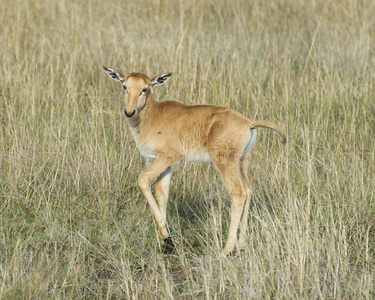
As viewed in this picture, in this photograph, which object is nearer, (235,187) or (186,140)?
(235,187)

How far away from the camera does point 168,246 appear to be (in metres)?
5.38

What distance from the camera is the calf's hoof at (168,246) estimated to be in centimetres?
532

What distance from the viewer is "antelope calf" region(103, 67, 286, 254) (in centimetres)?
530

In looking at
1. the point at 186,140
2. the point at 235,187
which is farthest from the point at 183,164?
the point at 235,187

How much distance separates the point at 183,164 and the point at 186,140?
1.00 metres

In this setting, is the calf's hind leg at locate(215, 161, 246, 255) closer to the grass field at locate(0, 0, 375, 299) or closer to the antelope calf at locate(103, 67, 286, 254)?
the antelope calf at locate(103, 67, 286, 254)

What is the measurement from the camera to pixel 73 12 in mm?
11180

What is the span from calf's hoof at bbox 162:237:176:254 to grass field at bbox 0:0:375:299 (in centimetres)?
9

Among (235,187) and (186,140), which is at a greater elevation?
(186,140)

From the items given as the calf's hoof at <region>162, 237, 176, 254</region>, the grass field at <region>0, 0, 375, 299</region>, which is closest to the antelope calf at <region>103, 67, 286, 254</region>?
the calf's hoof at <region>162, 237, 176, 254</region>

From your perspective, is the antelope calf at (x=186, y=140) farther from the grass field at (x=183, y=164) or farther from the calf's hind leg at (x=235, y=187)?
the grass field at (x=183, y=164)

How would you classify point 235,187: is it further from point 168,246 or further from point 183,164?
point 183,164

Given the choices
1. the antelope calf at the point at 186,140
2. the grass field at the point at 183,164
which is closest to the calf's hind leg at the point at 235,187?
the antelope calf at the point at 186,140

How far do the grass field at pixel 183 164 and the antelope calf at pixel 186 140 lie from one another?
0.61ft
